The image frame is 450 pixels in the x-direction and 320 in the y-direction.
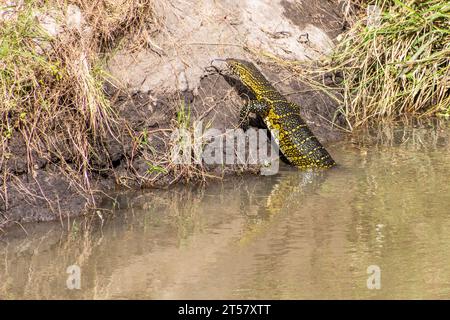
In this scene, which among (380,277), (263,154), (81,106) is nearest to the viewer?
(380,277)

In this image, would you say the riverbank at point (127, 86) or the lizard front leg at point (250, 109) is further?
the lizard front leg at point (250, 109)

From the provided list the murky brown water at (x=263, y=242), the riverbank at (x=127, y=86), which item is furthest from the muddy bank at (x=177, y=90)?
the murky brown water at (x=263, y=242)

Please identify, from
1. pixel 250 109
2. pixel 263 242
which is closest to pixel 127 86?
pixel 250 109

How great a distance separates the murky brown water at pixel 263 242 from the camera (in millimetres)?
5617

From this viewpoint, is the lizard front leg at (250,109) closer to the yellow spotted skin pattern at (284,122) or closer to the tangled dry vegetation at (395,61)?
the yellow spotted skin pattern at (284,122)

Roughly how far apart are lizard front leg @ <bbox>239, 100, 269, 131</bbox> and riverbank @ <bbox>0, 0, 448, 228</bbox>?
0.29 feet

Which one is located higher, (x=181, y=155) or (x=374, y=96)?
(x=374, y=96)

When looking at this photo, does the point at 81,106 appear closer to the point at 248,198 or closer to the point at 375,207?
the point at 248,198

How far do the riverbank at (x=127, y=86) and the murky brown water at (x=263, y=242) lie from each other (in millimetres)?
347

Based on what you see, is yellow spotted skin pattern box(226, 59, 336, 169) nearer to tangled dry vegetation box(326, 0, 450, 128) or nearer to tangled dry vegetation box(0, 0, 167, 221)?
tangled dry vegetation box(326, 0, 450, 128)

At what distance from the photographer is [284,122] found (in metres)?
8.39

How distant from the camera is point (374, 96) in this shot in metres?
9.39
